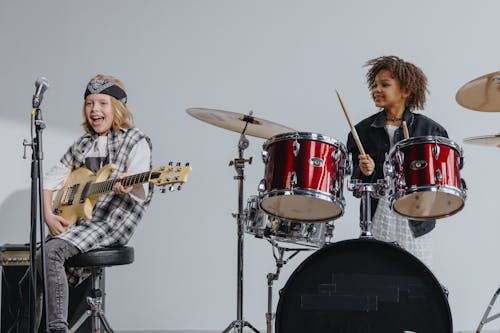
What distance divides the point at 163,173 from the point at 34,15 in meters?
1.73

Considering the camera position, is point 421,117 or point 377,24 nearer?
point 421,117

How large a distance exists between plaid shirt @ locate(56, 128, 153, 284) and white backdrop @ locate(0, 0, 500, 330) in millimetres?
688

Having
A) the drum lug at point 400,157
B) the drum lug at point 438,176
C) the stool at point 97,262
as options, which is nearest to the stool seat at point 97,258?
the stool at point 97,262

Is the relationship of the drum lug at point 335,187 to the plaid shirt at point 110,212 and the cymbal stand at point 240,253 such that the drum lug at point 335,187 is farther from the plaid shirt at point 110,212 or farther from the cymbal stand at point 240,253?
the plaid shirt at point 110,212

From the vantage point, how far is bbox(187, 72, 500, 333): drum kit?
222 cm

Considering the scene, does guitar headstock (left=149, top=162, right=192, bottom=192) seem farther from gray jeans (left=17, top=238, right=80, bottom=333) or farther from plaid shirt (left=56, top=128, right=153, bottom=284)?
gray jeans (left=17, top=238, right=80, bottom=333)

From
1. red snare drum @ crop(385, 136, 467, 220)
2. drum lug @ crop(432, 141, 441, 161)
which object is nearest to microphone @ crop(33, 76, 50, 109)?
red snare drum @ crop(385, 136, 467, 220)

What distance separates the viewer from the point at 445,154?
2244 millimetres

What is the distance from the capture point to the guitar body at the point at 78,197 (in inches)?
106

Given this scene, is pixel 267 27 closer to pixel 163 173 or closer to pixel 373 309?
pixel 163 173

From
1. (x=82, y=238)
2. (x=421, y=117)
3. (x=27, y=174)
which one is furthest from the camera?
(x=27, y=174)

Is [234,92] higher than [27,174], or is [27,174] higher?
[234,92]

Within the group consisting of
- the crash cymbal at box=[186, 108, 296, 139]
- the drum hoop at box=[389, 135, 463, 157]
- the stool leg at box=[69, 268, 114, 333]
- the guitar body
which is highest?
the crash cymbal at box=[186, 108, 296, 139]

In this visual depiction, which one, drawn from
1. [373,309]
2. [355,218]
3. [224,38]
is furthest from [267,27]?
[373,309]
